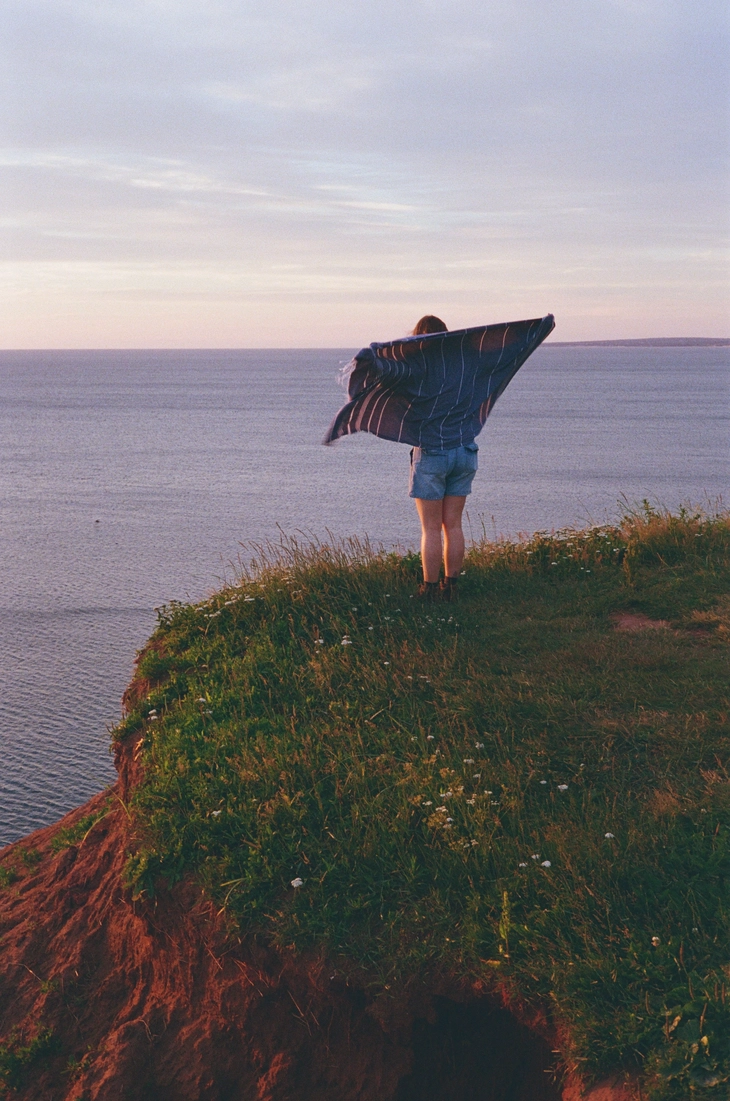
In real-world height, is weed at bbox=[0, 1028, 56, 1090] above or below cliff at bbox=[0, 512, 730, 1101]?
below

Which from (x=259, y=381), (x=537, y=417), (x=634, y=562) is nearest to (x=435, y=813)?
(x=634, y=562)

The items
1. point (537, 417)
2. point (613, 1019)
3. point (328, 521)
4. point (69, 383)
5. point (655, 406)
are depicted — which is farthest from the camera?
point (69, 383)

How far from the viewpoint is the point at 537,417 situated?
7756 cm

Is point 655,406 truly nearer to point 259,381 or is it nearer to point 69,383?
point 259,381

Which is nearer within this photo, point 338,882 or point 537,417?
point 338,882

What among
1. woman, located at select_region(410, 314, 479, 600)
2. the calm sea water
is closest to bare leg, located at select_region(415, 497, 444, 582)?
woman, located at select_region(410, 314, 479, 600)

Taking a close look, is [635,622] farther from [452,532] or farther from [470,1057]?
[470,1057]

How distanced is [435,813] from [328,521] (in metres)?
26.6

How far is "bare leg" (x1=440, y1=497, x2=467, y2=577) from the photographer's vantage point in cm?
786

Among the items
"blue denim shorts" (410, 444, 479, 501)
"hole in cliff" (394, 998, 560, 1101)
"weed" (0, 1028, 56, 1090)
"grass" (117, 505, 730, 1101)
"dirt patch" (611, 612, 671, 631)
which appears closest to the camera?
"grass" (117, 505, 730, 1101)

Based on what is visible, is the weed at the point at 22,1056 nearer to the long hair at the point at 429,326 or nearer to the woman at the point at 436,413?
the woman at the point at 436,413

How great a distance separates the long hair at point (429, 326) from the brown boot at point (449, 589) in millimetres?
2056

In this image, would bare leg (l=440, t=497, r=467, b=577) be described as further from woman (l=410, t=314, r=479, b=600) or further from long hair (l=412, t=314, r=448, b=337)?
long hair (l=412, t=314, r=448, b=337)

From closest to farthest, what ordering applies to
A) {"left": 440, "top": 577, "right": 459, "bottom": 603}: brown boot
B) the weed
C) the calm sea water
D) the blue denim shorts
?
1. the weed
2. the blue denim shorts
3. {"left": 440, "top": 577, "right": 459, "bottom": 603}: brown boot
4. the calm sea water
